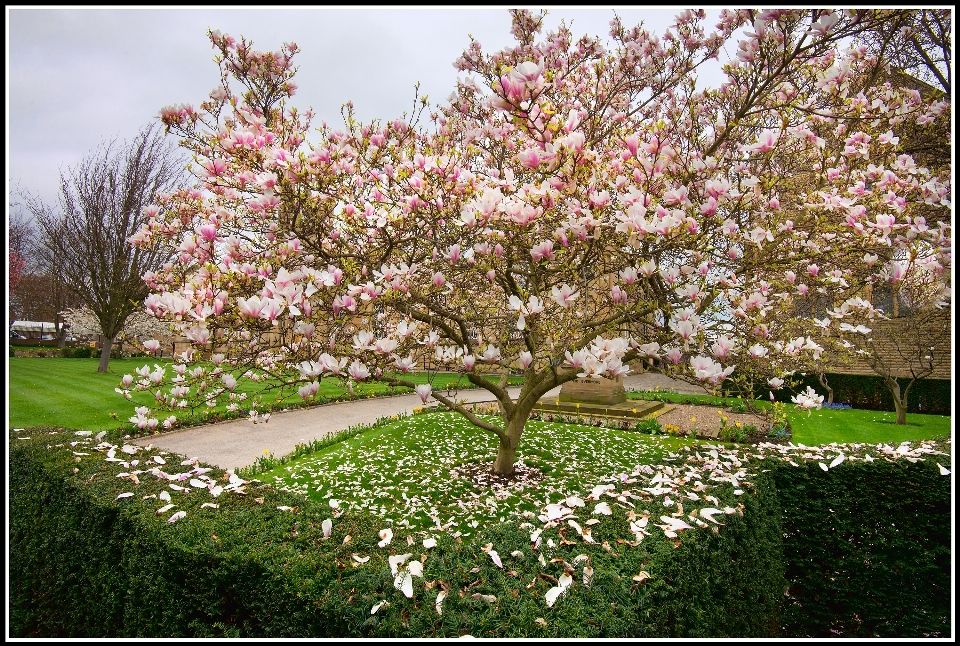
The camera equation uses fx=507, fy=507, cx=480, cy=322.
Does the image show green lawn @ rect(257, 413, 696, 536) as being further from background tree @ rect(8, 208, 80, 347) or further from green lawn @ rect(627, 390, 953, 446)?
background tree @ rect(8, 208, 80, 347)

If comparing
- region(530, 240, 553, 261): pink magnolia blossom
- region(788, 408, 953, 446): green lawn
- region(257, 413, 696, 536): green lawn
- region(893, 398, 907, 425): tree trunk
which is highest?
region(530, 240, 553, 261): pink magnolia blossom

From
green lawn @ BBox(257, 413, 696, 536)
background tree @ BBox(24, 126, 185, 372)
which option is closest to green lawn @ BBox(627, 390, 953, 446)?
green lawn @ BBox(257, 413, 696, 536)

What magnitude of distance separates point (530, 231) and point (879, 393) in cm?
1609

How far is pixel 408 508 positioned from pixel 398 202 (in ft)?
10.4

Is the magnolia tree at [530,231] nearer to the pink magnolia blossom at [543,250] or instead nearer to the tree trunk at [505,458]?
the pink magnolia blossom at [543,250]

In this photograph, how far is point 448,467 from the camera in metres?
6.67

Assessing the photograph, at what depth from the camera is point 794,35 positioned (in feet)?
12.4

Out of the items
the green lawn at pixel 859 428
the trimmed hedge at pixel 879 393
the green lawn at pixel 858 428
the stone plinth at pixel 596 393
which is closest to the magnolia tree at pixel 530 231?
the green lawn at pixel 859 428

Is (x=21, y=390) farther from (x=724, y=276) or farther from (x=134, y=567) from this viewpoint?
(x=724, y=276)

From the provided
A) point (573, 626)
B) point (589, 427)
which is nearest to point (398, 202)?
point (573, 626)

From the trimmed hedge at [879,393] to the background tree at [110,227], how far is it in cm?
1918

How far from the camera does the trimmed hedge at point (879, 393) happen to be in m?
13.8

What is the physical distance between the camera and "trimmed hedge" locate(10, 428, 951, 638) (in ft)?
6.62

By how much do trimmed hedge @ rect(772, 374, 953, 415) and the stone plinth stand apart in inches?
193
